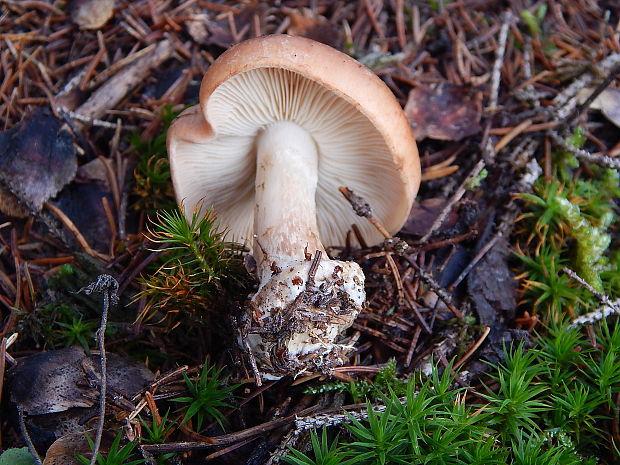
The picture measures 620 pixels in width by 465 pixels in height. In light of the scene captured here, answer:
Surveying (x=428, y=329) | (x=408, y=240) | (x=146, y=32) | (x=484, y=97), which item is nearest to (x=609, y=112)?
(x=484, y=97)

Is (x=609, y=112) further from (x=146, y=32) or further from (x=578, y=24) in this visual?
(x=146, y=32)

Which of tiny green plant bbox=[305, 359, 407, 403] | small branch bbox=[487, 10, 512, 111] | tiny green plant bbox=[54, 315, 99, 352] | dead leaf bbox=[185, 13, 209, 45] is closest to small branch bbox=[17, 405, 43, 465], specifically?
tiny green plant bbox=[54, 315, 99, 352]

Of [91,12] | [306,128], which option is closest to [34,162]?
[91,12]

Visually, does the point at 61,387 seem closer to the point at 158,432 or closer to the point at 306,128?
the point at 158,432

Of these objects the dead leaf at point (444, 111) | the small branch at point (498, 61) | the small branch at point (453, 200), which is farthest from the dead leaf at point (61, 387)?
the small branch at point (498, 61)

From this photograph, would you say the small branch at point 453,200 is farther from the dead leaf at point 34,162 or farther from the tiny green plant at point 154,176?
the dead leaf at point 34,162
